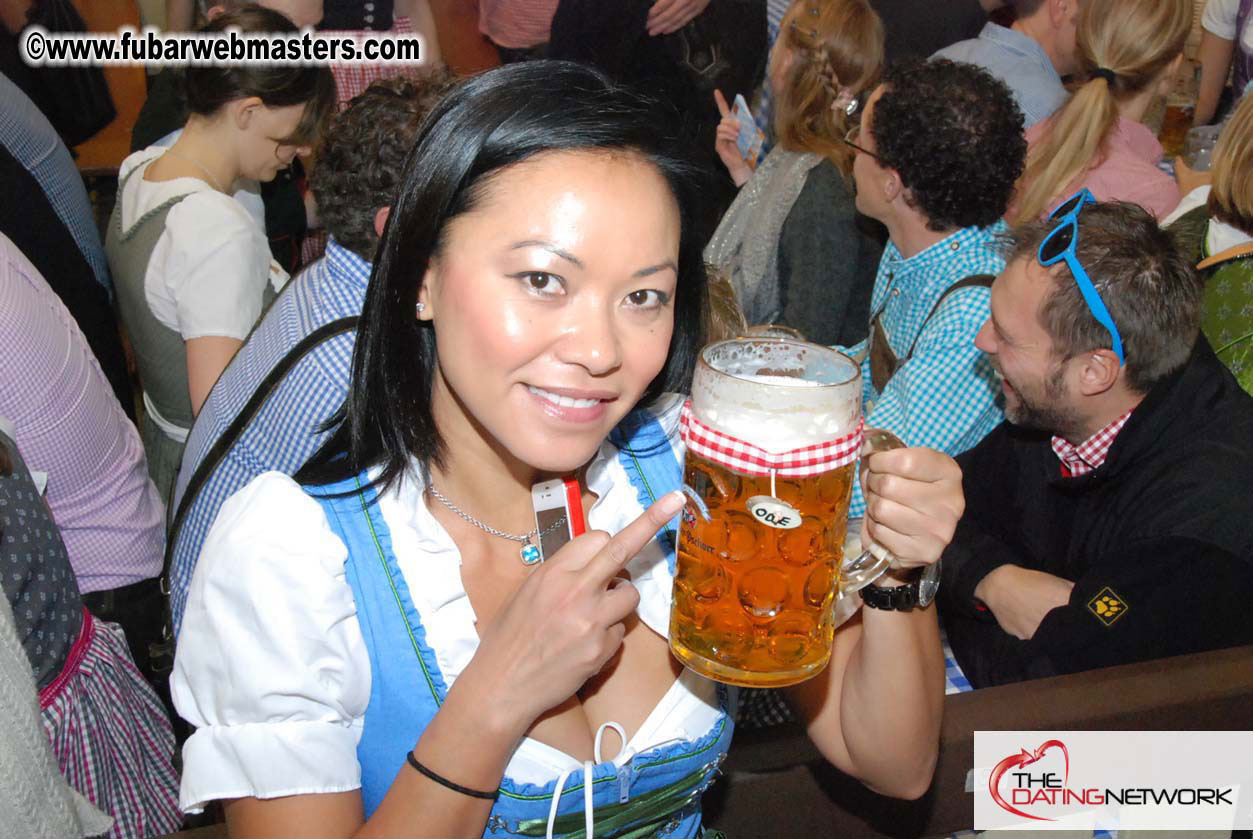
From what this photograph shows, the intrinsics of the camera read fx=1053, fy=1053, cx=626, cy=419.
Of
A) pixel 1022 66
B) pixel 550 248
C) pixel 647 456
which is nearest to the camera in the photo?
pixel 550 248

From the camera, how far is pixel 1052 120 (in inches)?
129

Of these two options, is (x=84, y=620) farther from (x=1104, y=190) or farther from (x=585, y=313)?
(x=1104, y=190)

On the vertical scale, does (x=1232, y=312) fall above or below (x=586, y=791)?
below

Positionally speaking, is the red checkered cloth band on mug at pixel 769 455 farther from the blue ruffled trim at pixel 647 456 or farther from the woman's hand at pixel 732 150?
the woman's hand at pixel 732 150

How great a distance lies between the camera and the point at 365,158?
85.1 inches

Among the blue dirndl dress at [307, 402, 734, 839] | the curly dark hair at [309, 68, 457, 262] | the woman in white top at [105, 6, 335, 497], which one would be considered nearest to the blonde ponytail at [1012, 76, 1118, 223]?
the curly dark hair at [309, 68, 457, 262]

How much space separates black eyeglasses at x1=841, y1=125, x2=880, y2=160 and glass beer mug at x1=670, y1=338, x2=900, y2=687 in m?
2.02

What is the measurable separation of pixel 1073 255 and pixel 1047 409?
1.02ft

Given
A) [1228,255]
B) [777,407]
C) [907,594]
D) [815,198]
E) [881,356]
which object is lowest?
[881,356]

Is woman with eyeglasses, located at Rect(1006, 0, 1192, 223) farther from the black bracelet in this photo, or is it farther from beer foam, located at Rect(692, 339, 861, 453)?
the black bracelet

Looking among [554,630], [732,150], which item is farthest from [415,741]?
[732,150]

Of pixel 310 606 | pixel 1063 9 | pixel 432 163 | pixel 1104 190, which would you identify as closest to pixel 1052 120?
pixel 1104 190

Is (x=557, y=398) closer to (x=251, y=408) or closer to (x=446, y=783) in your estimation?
(x=446, y=783)

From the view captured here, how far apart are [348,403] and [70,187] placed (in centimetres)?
207
